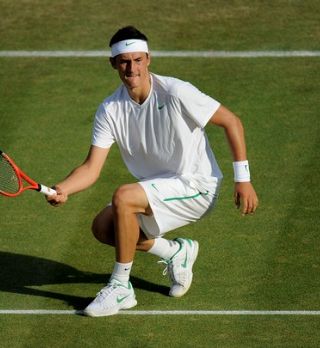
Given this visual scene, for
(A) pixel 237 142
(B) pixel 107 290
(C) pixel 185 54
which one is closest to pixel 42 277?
(B) pixel 107 290

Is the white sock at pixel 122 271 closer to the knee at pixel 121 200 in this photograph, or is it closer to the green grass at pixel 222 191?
the green grass at pixel 222 191

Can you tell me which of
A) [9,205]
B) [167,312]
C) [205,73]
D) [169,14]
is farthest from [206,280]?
[169,14]

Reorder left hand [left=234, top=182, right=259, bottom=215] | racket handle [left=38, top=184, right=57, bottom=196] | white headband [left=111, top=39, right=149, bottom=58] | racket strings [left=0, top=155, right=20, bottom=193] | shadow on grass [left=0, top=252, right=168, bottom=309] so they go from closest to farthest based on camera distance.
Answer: racket handle [left=38, top=184, right=57, bottom=196], left hand [left=234, top=182, right=259, bottom=215], racket strings [left=0, top=155, right=20, bottom=193], white headband [left=111, top=39, right=149, bottom=58], shadow on grass [left=0, top=252, right=168, bottom=309]

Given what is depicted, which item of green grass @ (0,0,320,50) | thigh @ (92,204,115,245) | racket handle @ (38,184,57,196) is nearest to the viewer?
racket handle @ (38,184,57,196)

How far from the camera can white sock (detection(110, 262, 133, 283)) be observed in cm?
1123

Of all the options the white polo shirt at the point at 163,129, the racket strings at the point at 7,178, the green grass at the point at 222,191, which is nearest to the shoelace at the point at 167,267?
the green grass at the point at 222,191

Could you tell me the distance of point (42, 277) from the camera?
11.9m

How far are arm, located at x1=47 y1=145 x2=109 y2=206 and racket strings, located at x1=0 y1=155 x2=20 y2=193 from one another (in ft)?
1.09

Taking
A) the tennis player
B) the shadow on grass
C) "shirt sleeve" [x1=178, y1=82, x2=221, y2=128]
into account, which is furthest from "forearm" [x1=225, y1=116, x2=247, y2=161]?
the shadow on grass

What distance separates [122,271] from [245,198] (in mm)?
1105

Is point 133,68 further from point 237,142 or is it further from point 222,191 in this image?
point 222,191

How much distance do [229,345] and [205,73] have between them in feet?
18.9

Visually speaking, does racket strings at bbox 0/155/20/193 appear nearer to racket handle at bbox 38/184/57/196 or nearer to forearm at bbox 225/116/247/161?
racket handle at bbox 38/184/57/196

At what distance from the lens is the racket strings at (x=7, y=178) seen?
1109 cm
